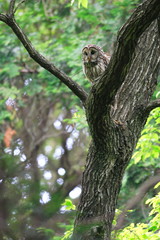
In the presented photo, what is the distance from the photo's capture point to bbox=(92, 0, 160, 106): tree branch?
349 cm

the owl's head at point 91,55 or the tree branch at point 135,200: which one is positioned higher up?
the owl's head at point 91,55

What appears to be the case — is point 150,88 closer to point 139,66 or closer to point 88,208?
point 139,66

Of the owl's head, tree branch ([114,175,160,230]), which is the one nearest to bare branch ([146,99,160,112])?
the owl's head

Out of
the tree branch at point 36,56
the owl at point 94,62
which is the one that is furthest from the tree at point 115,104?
the owl at point 94,62

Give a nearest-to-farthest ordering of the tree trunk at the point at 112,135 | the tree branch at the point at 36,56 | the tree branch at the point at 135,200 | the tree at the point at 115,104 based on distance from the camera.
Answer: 1. the tree branch at the point at 135,200
2. the tree at the point at 115,104
3. the tree branch at the point at 36,56
4. the tree trunk at the point at 112,135

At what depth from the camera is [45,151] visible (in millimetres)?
1810

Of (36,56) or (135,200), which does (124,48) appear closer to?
(36,56)

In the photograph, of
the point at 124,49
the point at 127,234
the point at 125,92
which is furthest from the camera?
the point at 127,234

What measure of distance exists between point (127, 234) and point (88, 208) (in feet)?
4.04

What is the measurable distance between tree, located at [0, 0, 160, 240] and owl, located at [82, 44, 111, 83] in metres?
1.39

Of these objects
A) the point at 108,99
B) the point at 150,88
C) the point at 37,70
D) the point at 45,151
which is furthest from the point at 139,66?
the point at 37,70

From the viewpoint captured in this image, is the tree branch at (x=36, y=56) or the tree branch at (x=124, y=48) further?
the tree branch at (x=36, y=56)

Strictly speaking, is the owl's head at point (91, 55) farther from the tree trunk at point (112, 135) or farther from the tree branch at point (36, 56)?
the tree branch at point (36, 56)

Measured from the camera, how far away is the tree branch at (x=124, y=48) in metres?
3.49
